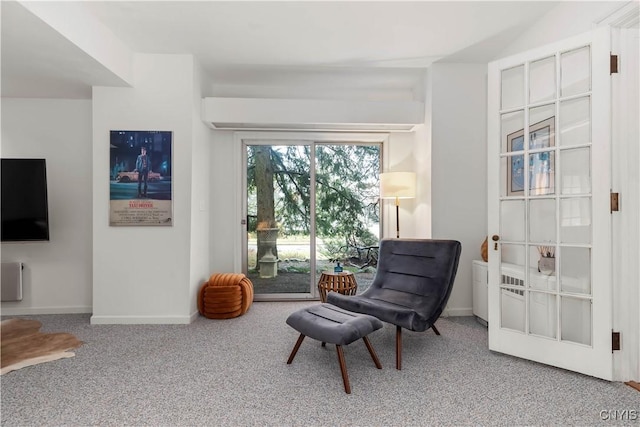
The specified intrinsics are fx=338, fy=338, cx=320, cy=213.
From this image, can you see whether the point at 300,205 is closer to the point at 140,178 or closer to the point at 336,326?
the point at 140,178

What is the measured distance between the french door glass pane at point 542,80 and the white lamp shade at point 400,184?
142 cm

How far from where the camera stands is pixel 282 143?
13.9ft

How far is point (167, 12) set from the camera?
8.49ft

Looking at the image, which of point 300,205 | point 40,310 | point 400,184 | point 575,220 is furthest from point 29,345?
point 575,220

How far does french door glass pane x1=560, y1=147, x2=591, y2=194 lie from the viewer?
2.16 meters

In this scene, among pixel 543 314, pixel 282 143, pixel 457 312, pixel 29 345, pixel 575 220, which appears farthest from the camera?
pixel 282 143

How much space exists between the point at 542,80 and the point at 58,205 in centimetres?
465

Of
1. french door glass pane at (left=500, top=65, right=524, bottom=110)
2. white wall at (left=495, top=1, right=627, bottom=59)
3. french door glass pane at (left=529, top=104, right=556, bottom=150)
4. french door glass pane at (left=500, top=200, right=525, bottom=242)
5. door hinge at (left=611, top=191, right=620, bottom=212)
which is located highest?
white wall at (left=495, top=1, right=627, bottom=59)

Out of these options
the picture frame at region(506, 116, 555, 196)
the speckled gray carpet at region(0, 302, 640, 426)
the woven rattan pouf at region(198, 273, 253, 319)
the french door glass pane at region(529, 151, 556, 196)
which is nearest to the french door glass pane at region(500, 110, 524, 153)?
the picture frame at region(506, 116, 555, 196)

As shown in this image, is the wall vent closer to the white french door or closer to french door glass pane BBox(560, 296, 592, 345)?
the white french door

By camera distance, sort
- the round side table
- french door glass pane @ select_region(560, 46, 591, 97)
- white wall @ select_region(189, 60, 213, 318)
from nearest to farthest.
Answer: french door glass pane @ select_region(560, 46, 591, 97) < white wall @ select_region(189, 60, 213, 318) < the round side table

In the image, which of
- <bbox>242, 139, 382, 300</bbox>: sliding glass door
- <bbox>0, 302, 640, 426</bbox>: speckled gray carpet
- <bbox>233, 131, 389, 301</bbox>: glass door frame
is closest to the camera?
<bbox>0, 302, 640, 426</bbox>: speckled gray carpet

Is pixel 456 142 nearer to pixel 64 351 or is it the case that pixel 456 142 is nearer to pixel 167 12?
pixel 167 12

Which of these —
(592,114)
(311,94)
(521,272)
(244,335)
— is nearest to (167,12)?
(311,94)
